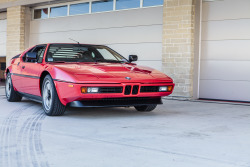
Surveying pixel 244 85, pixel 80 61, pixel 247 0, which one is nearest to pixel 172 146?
pixel 80 61

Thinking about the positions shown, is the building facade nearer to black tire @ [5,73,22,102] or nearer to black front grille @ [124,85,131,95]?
black tire @ [5,73,22,102]

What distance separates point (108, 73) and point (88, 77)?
369mm

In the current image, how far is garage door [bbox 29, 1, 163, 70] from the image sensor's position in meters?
10.7

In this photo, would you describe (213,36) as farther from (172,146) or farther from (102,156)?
(102,156)

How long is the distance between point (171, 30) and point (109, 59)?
3647mm

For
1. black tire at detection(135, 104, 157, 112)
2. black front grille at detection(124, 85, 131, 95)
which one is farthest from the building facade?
black front grille at detection(124, 85, 131, 95)

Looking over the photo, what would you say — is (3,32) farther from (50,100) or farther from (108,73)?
(108,73)

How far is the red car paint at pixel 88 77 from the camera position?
5.45 metres

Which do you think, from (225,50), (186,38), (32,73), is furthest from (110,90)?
(225,50)

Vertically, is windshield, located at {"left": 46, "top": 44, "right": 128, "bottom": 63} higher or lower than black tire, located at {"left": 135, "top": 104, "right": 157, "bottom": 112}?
higher

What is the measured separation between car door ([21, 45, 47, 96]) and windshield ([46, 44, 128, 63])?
0.29 m

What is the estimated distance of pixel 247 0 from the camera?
909 cm

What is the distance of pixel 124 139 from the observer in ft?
13.7

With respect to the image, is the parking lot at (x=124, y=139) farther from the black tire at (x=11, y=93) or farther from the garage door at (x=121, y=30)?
the garage door at (x=121, y=30)
